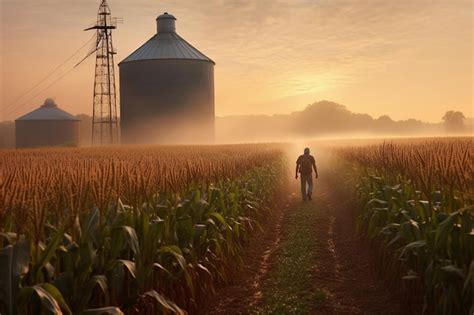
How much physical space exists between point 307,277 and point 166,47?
44.4 m

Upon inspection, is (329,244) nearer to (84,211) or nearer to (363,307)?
(363,307)

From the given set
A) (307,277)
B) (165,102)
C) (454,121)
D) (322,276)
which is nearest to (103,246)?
(307,277)

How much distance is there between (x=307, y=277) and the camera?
852 cm

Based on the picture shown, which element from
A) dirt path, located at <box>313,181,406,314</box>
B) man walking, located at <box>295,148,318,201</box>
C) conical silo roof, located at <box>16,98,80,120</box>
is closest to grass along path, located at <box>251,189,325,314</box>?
dirt path, located at <box>313,181,406,314</box>

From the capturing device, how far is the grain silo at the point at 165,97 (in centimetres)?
4725

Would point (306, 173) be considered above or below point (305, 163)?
below

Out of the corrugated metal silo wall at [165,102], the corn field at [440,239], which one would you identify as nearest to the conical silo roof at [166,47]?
the corrugated metal silo wall at [165,102]

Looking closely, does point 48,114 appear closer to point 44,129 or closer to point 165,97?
point 44,129

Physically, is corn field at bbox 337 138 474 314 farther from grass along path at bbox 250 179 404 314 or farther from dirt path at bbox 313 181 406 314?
grass along path at bbox 250 179 404 314

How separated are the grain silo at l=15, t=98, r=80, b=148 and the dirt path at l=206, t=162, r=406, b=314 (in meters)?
60.1

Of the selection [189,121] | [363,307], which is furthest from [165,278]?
[189,121]

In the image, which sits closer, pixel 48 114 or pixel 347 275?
pixel 347 275

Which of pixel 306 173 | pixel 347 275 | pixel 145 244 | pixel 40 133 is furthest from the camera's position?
pixel 40 133

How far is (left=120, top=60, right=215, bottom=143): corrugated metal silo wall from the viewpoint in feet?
155
